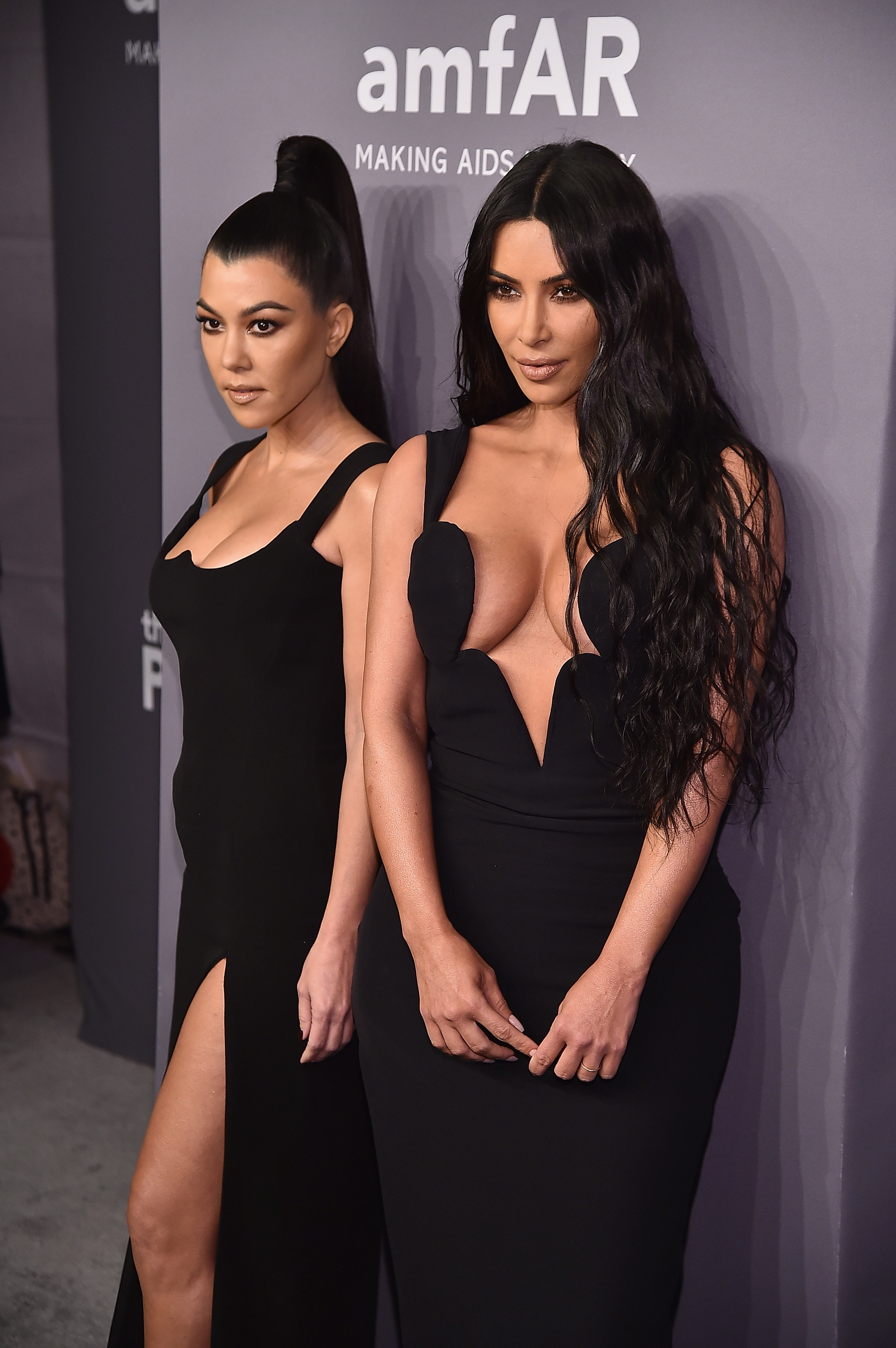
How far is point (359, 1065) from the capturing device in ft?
6.97

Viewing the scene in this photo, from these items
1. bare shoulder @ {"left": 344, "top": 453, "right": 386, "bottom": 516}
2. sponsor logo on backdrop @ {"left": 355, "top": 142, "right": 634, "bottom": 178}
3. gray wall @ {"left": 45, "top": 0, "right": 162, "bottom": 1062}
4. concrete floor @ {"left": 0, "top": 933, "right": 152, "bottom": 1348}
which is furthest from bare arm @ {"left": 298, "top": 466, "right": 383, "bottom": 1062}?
gray wall @ {"left": 45, "top": 0, "right": 162, "bottom": 1062}

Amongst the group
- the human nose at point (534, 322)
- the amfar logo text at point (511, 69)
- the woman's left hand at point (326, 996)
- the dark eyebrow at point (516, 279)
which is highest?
the amfar logo text at point (511, 69)

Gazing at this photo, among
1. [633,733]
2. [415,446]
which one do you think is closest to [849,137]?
[415,446]

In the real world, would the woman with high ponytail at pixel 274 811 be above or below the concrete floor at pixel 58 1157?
above

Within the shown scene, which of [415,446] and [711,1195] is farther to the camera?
[711,1195]

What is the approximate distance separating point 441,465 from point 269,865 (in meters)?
0.69

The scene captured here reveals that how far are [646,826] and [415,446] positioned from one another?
63 cm

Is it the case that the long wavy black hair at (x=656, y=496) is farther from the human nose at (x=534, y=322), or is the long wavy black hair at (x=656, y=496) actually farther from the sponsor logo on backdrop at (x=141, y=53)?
the sponsor logo on backdrop at (x=141, y=53)

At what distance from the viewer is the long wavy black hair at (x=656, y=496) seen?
5.51ft

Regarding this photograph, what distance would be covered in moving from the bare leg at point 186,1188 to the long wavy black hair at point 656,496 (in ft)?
2.80

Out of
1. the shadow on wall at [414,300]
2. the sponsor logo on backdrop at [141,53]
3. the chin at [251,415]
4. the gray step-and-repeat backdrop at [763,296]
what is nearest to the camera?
the gray step-and-repeat backdrop at [763,296]

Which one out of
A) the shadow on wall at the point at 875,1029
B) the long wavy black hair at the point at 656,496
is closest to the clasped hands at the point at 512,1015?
the long wavy black hair at the point at 656,496

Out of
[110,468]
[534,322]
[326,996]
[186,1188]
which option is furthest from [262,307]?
[110,468]

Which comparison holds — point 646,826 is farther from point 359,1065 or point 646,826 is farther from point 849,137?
point 849,137
